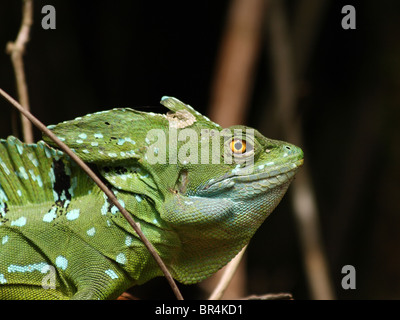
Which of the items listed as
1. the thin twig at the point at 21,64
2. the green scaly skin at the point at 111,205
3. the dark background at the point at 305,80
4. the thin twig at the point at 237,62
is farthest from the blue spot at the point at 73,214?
the dark background at the point at 305,80

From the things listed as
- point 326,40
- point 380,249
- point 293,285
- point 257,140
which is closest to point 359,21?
point 326,40

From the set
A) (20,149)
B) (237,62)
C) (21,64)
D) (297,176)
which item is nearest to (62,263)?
Result: (20,149)

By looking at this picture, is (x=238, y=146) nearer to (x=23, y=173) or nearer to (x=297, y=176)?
(x=23, y=173)

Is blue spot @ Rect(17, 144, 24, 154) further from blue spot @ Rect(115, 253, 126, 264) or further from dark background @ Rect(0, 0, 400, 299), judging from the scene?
dark background @ Rect(0, 0, 400, 299)

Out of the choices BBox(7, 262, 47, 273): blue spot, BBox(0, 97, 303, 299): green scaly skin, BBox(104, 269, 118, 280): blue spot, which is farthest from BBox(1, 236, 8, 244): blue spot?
BBox(104, 269, 118, 280): blue spot

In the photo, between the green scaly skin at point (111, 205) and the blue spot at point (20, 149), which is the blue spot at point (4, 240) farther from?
the blue spot at point (20, 149)

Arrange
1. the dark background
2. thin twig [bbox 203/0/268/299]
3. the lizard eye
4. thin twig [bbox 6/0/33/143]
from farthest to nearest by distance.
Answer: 1. the dark background
2. thin twig [bbox 203/0/268/299]
3. thin twig [bbox 6/0/33/143]
4. the lizard eye
